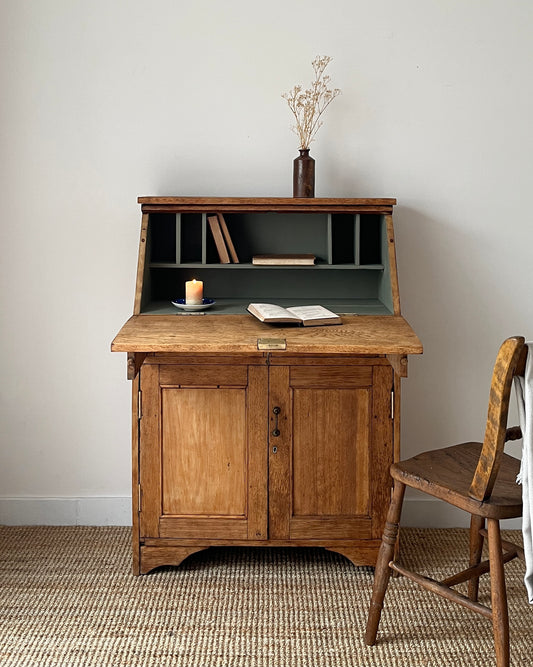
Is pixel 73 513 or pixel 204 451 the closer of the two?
pixel 204 451

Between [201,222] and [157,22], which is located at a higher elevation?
[157,22]

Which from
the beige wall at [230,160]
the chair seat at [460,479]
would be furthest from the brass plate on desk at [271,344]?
the beige wall at [230,160]

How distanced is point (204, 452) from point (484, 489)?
1053 mm

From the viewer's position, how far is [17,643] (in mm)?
2332

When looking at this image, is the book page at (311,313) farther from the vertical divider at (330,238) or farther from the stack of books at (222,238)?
the stack of books at (222,238)

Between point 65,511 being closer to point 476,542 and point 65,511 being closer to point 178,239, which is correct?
point 178,239

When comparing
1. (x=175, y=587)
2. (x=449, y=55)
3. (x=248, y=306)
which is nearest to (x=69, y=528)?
(x=175, y=587)

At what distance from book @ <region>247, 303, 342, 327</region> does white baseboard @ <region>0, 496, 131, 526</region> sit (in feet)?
3.60

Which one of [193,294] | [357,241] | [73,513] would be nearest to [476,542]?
[357,241]

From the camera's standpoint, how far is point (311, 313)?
263 centimetres

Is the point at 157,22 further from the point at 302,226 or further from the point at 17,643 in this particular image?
the point at 17,643

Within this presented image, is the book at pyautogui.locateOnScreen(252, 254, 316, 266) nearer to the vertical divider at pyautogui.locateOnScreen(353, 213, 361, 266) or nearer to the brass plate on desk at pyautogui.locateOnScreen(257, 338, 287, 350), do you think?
the vertical divider at pyautogui.locateOnScreen(353, 213, 361, 266)

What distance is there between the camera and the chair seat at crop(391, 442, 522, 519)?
200 centimetres

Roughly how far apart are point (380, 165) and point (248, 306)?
788mm
